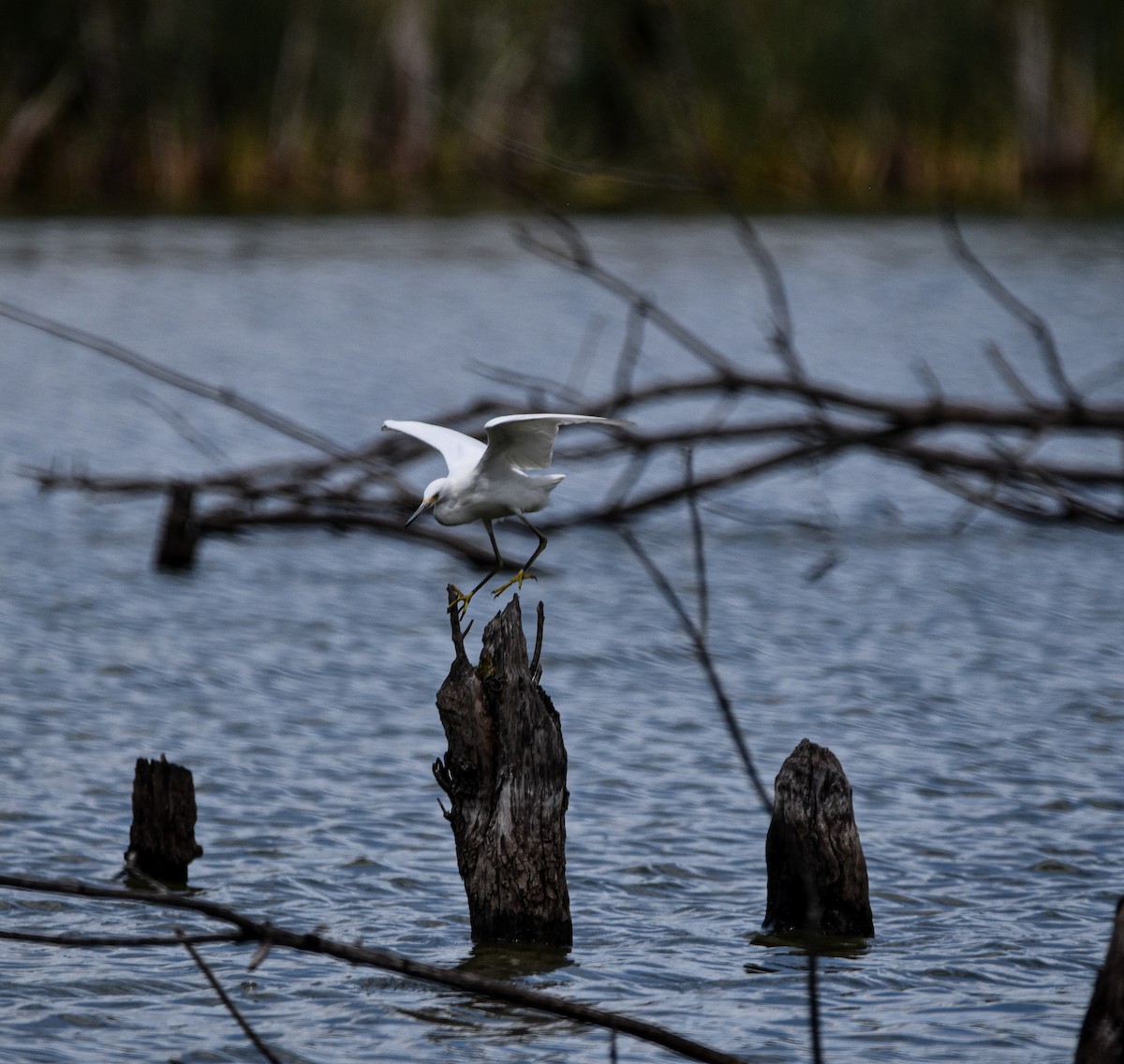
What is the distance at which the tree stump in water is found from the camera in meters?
5.27

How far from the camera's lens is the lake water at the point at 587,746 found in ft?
17.0

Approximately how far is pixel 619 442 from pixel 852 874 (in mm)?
4178

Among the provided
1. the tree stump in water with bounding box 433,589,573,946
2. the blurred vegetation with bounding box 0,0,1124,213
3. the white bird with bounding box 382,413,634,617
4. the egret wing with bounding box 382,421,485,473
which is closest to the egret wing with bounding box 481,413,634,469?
the white bird with bounding box 382,413,634,617

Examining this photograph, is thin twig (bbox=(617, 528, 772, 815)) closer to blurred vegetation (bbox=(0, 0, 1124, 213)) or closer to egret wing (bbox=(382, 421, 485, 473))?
egret wing (bbox=(382, 421, 485, 473))

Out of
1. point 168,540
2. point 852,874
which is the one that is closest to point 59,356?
point 168,540

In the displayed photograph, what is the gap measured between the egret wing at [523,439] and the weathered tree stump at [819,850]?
3.87 ft

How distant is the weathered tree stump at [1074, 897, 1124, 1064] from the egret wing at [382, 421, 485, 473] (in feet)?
8.55

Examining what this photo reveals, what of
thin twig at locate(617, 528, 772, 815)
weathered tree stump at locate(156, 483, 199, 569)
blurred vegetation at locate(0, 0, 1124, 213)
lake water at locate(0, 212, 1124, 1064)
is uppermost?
blurred vegetation at locate(0, 0, 1124, 213)

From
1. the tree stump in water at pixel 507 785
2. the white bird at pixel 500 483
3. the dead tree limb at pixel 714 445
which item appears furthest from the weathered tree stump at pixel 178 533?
the tree stump in water at pixel 507 785

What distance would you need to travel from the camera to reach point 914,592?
1091 centimetres

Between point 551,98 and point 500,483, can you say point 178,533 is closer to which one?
point 500,483

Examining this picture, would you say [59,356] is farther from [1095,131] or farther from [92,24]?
[1095,131]

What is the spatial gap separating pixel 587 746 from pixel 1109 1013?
4.30 metres

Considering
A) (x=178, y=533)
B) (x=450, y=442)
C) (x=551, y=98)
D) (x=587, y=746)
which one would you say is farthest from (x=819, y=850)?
(x=551, y=98)
